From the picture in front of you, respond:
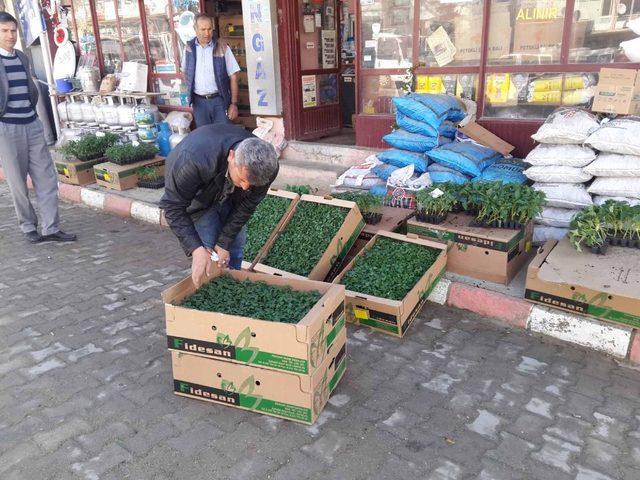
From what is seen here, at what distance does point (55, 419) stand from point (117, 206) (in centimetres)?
457

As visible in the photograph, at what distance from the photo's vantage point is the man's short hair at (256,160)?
264cm

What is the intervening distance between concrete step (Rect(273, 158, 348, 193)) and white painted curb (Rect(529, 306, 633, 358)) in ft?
10.9

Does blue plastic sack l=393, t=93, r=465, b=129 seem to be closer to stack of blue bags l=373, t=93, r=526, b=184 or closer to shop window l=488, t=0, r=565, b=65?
stack of blue bags l=373, t=93, r=526, b=184

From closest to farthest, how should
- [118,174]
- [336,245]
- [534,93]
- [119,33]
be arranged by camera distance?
[336,245]
[534,93]
[118,174]
[119,33]

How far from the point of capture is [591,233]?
156 inches

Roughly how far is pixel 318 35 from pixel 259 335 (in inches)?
239

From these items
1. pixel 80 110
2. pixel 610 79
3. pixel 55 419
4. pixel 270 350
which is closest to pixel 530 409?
pixel 270 350

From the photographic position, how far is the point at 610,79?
15.0ft

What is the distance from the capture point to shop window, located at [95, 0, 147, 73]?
30.6ft

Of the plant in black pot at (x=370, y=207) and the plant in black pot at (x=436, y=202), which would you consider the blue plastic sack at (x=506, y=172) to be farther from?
the plant in black pot at (x=370, y=207)

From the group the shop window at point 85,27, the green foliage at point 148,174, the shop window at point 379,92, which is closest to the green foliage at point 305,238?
the shop window at point 379,92

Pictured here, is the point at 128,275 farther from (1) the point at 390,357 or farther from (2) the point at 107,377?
(1) the point at 390,357

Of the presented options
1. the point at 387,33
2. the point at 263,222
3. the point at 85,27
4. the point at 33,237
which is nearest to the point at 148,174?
the point at 33,237

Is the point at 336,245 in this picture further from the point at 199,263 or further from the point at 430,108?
the point at 430,108
